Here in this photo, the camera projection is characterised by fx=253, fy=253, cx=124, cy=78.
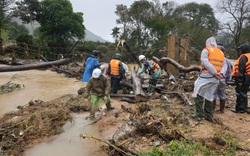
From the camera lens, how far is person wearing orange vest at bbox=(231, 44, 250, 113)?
5.79 m

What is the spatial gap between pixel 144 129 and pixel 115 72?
3998 millimetres

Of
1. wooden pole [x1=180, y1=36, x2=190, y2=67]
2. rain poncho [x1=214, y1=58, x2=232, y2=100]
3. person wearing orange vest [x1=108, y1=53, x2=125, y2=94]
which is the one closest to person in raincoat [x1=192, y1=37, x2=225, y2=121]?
rain poncho [x1=214, y1=58, x2=232, y2=100]

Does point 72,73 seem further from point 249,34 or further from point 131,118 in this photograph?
point 249,34

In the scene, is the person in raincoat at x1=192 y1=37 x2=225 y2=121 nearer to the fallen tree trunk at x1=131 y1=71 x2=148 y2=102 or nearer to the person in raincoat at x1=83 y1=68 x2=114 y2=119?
the person in raincoat at x1=83 y1=68 x2=114 y2=119

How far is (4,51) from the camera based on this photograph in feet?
65.7

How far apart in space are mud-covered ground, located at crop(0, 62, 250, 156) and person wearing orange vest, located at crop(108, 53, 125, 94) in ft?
6.11

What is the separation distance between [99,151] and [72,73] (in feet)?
35.8

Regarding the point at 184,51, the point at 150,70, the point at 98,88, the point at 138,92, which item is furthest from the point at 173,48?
the point at 98,88

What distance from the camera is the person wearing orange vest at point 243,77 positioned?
579cm

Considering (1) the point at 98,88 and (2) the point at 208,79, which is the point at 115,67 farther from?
(2) the point at 208,79

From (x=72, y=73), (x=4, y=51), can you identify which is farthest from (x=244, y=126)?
(x=4, y=51)

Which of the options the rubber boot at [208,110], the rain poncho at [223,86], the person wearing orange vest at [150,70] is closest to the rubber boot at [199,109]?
the rubber boot at [208,110]

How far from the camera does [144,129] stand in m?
4.50

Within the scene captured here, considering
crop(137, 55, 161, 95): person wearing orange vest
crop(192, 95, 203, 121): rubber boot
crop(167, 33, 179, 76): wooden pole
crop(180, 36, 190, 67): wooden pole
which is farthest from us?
crop(180, 36, 190, 67): wooden pole
